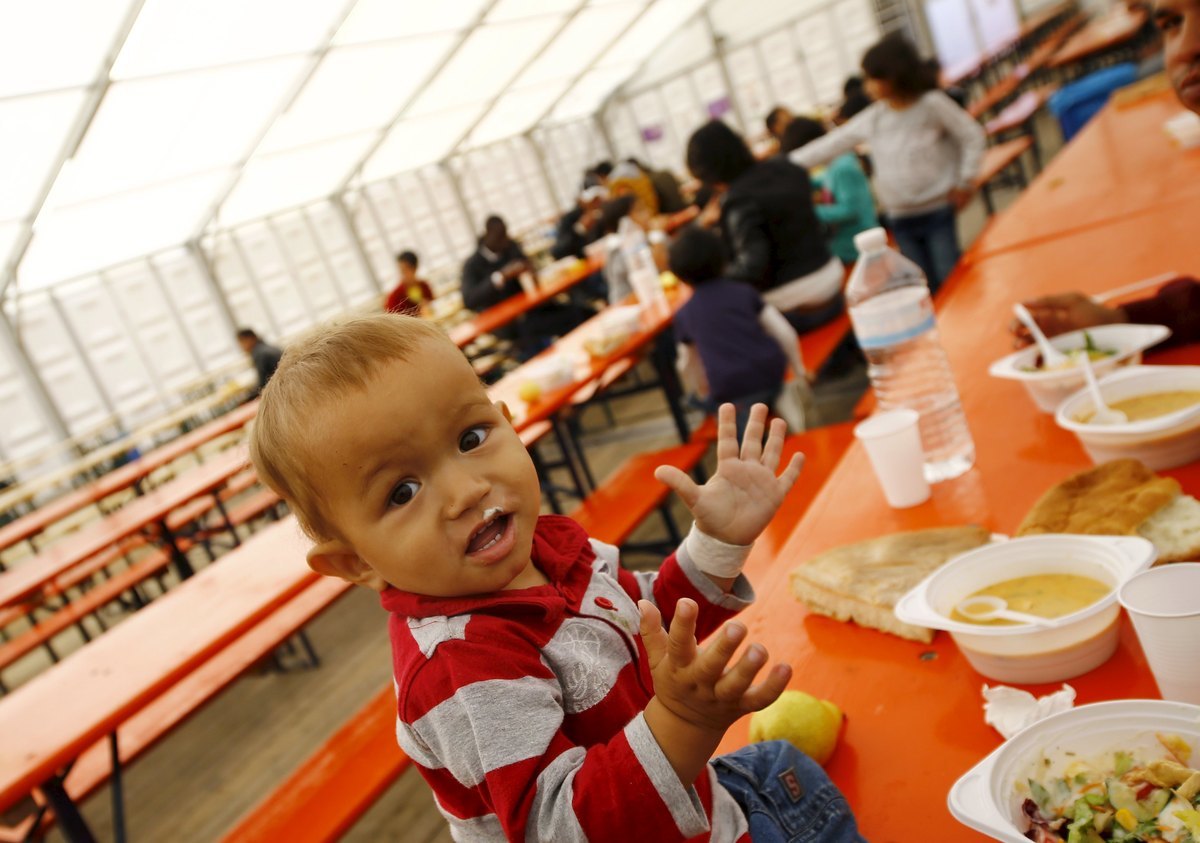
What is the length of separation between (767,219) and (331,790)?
3.54 m

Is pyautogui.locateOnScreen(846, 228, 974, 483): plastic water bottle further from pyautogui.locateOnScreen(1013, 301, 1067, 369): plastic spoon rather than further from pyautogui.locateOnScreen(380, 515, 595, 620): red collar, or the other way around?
pyautogui.locateOnScreen(380, 515, 595, 620): red collar

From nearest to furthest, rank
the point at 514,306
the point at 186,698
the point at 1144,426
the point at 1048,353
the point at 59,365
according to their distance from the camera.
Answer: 1. the point at 1144,426
2. the point at 1048,353
3. the point at 186,698
4. the point at 514,306
5. the point at 59,365

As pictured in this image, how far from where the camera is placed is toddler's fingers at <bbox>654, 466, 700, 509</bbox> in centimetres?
91

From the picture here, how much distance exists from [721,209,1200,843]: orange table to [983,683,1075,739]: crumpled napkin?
0.02 metres

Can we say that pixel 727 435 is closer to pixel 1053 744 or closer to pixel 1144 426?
pixel 1053 744

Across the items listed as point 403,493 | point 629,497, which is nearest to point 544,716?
point 403,493

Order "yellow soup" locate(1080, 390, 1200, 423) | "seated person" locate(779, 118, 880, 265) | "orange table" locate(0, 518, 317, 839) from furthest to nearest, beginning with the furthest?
"seated person" locate(779, 118, 880, 265) → "orange table" locate(0, 518, 317, 839) → "yellow soup" locate(1080, 390, 1200, 423)

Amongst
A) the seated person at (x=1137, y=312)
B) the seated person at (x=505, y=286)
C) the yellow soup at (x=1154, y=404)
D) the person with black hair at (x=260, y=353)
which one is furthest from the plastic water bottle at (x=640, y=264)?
the yellow soup at (x=1154, y=404)

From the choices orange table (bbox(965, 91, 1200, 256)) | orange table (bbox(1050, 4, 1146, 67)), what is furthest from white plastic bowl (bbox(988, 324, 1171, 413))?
orange table (bbox(1050, 4, 1146, 67))

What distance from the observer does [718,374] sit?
12.7ft

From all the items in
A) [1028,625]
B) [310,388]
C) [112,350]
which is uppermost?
[112,350]

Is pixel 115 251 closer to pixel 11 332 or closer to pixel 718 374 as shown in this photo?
pixel 11 332

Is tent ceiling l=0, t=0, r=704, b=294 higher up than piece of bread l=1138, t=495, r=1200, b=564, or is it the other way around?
tent ceiling l=0, t=0, r=704, b=294

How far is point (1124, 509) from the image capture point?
1.15m
